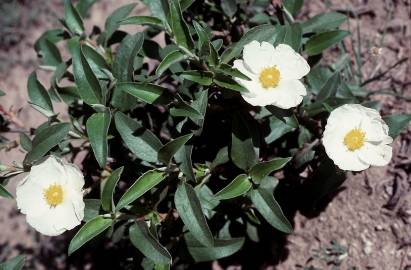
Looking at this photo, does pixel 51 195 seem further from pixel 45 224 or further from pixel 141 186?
pixel 141 186

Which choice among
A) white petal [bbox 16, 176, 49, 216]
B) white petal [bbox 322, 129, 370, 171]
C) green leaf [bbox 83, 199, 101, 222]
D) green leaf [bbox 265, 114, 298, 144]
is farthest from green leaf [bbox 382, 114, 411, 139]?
white petal [bbox 16, 176, 49, 216]

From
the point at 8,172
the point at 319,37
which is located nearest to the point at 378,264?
the point at 319,37

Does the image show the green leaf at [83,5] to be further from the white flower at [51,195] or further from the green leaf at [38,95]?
the white flower at [51,195]

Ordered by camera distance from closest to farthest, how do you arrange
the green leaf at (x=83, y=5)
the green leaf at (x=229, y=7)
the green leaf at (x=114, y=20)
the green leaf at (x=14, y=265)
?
the green leaf at (x=14, y=265)
the green leaf at (x=229, y=7)
the green leaf at (x=114, y=20)
the green leaf at (x=83, y=5)

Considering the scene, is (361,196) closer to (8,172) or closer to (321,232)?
(321,232)

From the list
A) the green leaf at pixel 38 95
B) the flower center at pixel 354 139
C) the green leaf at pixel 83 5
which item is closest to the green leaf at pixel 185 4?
the green leaf at pixel 83 5

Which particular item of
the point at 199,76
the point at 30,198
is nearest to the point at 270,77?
the point at 199,76
